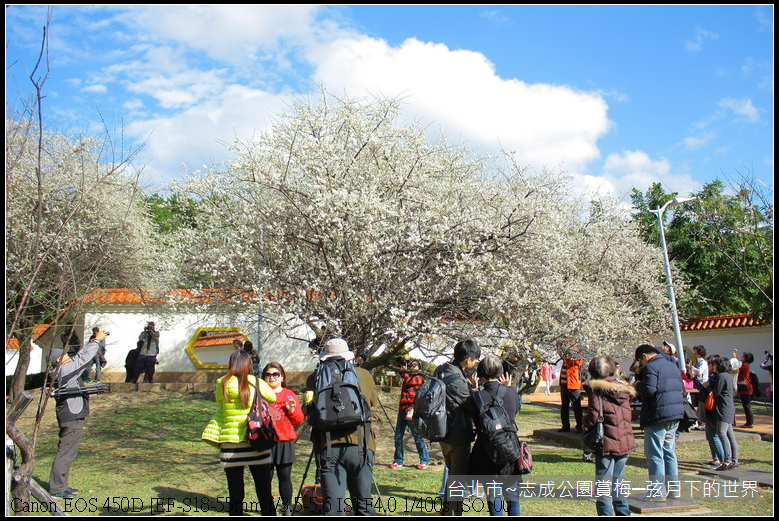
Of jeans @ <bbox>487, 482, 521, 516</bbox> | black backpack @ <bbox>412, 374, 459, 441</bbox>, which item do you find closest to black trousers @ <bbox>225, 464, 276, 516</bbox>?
black backpack @ <bbox>412, 374, 459, 441</bbox>

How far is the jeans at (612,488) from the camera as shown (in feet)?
15.8

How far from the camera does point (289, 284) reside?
7.81m

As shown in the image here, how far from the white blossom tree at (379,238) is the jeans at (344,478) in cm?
284

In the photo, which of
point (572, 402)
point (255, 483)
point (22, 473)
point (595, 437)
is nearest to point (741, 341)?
point (572, 402)

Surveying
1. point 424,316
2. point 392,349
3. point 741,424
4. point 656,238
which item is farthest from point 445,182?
point 656,238

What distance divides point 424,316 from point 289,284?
1.89m

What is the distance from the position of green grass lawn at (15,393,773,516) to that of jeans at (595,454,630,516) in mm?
816

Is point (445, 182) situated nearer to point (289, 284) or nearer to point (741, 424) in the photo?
point (289, 284)

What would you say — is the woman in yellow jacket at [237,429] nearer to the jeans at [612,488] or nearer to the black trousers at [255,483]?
the black trousers at [255,483]

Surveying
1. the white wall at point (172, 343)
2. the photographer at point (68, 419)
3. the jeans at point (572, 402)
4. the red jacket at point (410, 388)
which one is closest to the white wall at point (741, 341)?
the jeans at point (572, 402)

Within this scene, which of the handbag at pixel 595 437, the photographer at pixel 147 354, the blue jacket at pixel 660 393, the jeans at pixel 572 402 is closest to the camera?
the handbag at pixel 595 437

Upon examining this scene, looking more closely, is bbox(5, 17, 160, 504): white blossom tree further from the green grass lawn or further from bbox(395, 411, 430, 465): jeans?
bbox(395, 411, 430, 465): jeans

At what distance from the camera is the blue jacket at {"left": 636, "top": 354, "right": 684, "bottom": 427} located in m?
5.69

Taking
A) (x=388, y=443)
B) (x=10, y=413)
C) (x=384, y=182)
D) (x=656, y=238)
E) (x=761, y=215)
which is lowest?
(x=388, y=443)
